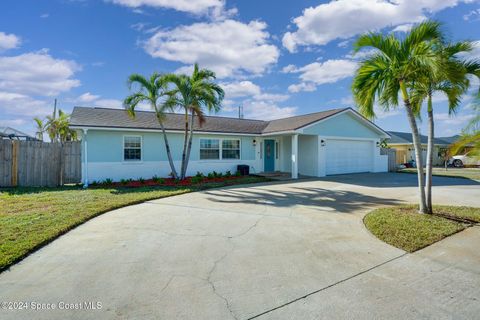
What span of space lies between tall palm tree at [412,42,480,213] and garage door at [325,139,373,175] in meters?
9.91

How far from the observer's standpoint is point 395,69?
6.56 m

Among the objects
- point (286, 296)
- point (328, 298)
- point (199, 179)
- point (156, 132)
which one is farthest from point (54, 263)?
point (156, 132)

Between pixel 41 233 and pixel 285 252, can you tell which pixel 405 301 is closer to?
pixel 285 252

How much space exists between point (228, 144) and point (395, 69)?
11.5 meters

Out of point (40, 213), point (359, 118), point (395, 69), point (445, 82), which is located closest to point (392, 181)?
point (359, 118)

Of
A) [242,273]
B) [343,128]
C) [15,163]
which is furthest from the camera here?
[343,128]

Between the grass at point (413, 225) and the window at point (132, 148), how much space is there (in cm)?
1166

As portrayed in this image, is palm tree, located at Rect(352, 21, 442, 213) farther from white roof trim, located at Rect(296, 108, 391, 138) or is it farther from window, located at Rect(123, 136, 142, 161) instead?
window, located at Rect(123, 136, 142, 161)

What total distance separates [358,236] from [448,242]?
1.57 m

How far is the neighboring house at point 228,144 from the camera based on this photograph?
1330 centimetres

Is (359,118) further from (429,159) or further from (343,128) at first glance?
(429,159)

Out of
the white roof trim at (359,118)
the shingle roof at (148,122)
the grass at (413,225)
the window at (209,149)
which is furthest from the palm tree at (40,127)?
the grass at (413,225)

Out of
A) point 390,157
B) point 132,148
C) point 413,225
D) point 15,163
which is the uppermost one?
point 132,148

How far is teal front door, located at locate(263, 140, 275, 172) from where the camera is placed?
60.8 feet
